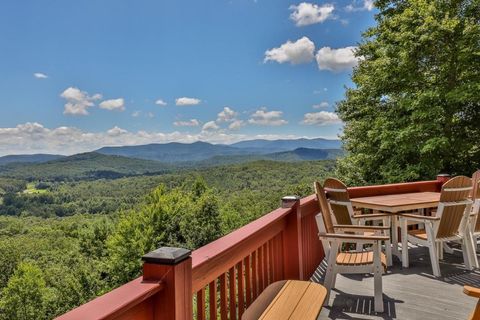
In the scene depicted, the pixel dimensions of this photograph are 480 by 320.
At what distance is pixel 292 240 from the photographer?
127 inches

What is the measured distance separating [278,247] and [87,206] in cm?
8380

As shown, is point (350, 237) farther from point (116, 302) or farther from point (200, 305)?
point (116, 302)

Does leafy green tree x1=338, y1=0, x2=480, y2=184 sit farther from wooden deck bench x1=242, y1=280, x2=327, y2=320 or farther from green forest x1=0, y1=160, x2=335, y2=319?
wooden deck bench x1=242, y1=280, x2=327, y2=320

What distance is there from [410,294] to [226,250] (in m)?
2.50

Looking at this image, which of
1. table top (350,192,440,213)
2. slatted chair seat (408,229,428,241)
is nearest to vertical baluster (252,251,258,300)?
→ table top (350,192,440,213)

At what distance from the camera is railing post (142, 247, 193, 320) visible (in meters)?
1.34

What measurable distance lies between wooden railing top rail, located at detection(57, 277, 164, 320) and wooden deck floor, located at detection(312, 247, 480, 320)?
7.50ft

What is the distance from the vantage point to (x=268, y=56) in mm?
33781

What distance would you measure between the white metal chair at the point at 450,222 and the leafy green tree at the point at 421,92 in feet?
20.3

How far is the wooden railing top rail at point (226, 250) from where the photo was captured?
1.67m

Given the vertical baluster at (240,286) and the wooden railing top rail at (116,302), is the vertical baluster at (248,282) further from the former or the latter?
the wooden railing top rail at (116,302)

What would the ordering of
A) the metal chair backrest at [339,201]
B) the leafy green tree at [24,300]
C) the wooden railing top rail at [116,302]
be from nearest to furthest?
the wooden railing top rail at [116,302] < the metal chair backrest at [339,201] < the leafy green tree at [24,300]

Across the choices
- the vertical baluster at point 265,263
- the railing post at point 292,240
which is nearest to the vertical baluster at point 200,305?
the vertical baluster at point 265,263

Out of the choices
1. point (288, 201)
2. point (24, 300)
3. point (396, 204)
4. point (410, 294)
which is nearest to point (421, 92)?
point (396, 204)
